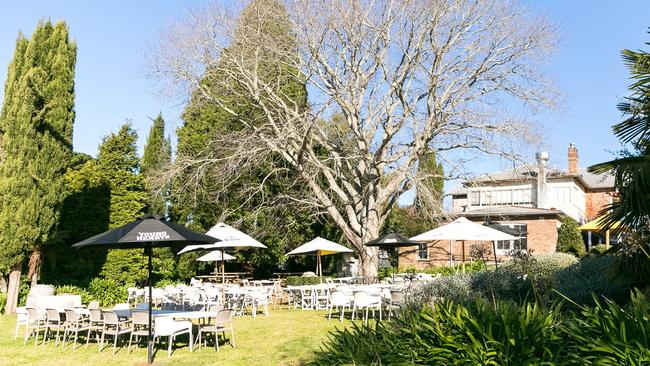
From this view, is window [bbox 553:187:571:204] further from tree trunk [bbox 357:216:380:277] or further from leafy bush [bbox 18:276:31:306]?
leafy bush [bbox 18:276:31:306]

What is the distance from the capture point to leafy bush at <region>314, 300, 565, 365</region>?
4453mm

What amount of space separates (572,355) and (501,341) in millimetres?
601

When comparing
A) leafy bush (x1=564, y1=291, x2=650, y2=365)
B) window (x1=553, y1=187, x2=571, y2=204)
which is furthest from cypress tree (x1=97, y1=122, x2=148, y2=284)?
window (x1=553, y1=187, x2=571, y2=204)

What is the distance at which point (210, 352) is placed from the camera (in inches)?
414

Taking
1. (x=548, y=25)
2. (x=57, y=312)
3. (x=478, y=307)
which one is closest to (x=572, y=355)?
(x=478, y=307)

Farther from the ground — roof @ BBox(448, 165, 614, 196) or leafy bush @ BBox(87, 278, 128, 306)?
roof @ BBox(448, 165, 614, 196)

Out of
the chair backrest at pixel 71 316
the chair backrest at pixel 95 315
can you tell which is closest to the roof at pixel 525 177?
the chair backrest at pixel 95 315

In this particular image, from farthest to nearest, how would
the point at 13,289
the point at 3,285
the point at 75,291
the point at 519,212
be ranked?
the point at 519,212 → the point at 3,285 → the point at 75,291 → the point at 13,289

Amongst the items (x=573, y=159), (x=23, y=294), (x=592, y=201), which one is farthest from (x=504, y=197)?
(x=23, y=294)

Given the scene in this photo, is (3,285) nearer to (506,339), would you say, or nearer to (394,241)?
(394,241)

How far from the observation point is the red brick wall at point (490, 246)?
3303 centimetres

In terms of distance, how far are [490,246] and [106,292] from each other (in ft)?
71.5

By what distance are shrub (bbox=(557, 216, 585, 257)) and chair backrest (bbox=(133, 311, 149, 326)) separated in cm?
2555

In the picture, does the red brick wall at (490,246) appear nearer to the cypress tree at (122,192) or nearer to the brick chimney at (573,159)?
the brick chimney at (573,159)
